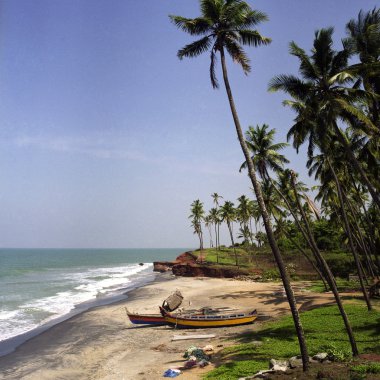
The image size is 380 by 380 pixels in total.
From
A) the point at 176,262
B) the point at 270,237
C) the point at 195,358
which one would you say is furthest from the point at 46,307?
the point at 176,262

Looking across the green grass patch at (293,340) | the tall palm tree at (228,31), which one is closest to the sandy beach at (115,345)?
the green grass patch at (293,340)

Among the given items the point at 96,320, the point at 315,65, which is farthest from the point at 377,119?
the point at 96,320

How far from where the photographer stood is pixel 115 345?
2383 cm

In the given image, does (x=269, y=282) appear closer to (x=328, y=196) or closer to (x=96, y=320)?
(x=328, y=196)

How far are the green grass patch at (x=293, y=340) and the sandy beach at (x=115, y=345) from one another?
1.55m

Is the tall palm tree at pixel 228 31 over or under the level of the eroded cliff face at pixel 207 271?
over

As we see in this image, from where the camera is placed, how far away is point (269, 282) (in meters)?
51.4

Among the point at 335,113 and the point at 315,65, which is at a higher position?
the point at 315,65

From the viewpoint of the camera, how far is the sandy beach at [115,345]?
18.9 metres

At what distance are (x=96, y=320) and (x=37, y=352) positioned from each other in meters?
9.09

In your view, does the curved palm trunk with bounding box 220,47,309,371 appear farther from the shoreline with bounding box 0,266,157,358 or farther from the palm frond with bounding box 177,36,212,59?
the shoreline with bounding box 0,266,157,358

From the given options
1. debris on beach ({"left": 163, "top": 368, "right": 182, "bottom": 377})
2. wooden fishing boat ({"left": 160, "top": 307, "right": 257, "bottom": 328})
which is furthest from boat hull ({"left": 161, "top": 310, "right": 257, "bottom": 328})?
debris on beach ({"left": 163, "top": 368, "right": 182, "bottom": 377})

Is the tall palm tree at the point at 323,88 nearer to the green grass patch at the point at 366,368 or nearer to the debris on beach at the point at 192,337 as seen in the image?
the green grass patch at the point at 366,368

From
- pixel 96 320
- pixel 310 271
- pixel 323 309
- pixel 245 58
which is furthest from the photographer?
pixel 310 271
